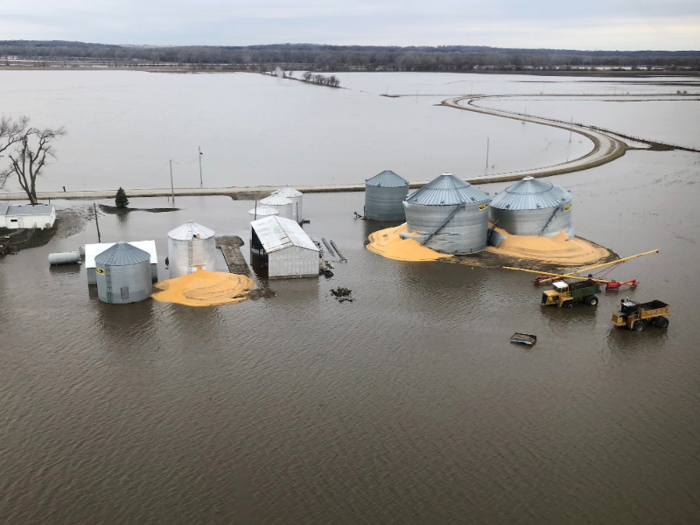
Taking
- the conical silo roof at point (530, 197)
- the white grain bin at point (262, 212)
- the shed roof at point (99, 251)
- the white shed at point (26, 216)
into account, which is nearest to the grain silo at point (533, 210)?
the conical silo roof at point (530, 197)

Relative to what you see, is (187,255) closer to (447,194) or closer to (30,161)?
(447,194)

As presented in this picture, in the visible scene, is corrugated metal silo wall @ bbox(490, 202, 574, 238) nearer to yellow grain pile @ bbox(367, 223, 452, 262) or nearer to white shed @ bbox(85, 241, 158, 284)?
yellow grain pile @ bbox(367, 223, 452, 262)

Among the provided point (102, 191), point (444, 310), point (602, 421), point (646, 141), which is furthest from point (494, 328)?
point (646, 141)

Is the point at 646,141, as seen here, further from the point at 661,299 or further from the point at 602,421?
the point at 602,421

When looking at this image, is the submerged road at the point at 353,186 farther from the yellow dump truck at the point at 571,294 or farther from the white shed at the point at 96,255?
the yellow dump truck at the point at 571,294

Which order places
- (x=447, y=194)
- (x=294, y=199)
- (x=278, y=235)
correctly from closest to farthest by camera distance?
1. (x=278, y=235)
2. (x=447, y=194)
3. (x=294, y=199)

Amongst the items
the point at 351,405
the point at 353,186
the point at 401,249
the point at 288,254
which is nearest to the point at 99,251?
the point at 288,254
